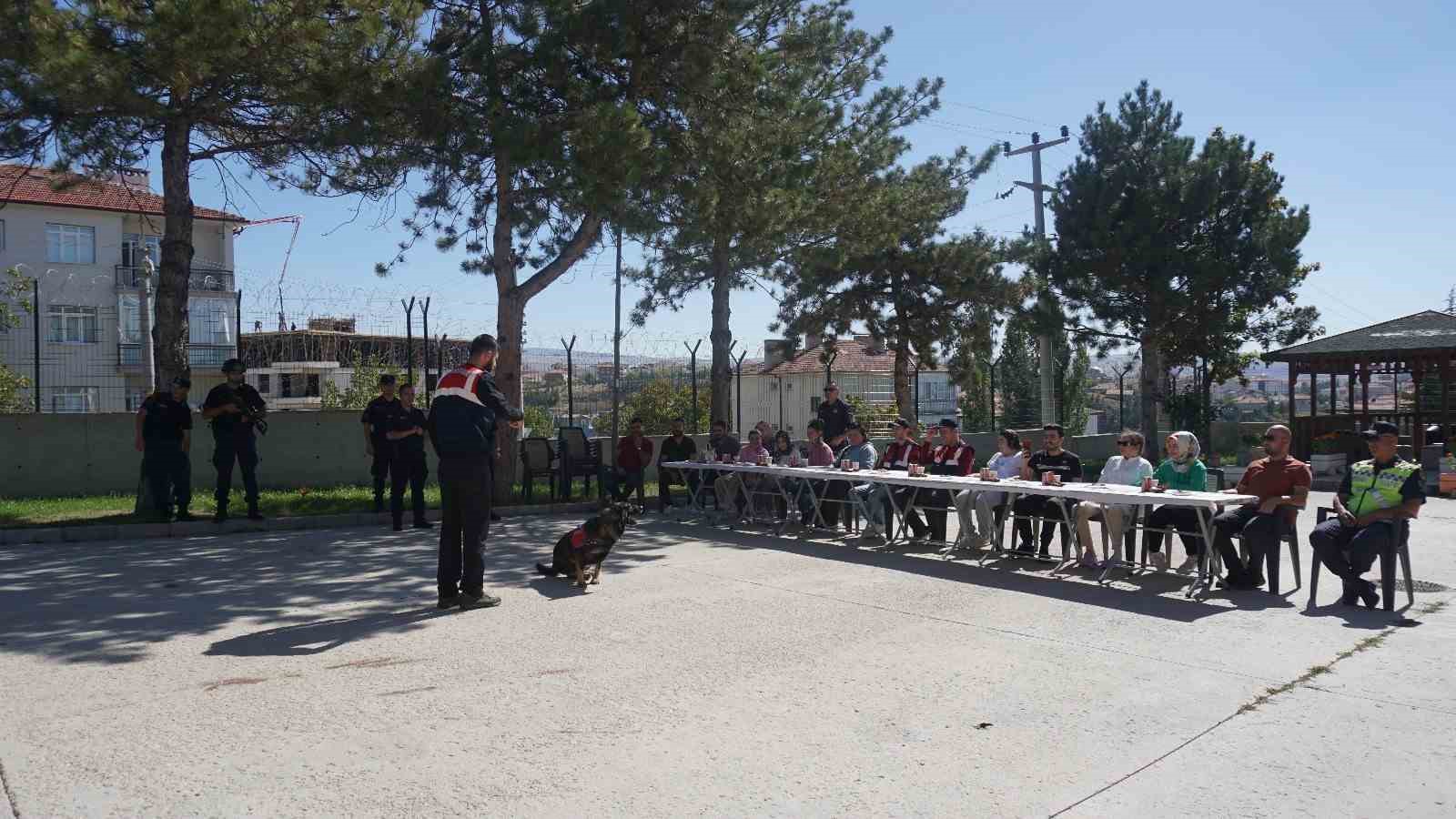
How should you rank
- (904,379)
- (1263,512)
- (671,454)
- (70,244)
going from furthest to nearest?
(70,244), (904,379), (671,454), (1263,512)

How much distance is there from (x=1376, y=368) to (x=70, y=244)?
44.2 meters


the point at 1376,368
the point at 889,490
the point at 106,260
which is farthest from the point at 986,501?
the point at 106,260

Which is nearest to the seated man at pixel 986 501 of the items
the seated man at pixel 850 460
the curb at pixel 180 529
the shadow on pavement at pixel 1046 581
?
the shadow on pavement at pixel 1046 581

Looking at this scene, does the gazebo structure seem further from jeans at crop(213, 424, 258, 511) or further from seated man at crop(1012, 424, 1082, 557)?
jeans at crop(213, 424, 258, 511)

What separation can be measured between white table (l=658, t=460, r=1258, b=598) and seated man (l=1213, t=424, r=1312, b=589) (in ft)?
0.51

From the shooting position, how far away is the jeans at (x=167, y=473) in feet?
39.9

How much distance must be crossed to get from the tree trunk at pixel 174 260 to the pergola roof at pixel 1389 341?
74.0 feet

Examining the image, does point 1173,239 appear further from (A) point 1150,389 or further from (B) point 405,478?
(B) point 405,478

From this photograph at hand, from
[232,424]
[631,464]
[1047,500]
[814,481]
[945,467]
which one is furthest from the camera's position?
[631,464]

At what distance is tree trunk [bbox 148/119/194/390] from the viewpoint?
1295cm

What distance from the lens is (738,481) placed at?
13.8 metres

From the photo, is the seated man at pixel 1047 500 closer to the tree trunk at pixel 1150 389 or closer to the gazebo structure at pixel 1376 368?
the tree trunk at pixel 1150 389

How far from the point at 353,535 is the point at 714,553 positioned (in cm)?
414

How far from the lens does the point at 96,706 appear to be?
5.19 m
